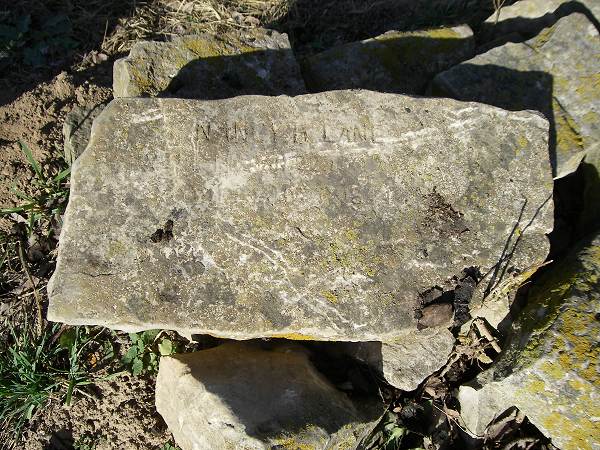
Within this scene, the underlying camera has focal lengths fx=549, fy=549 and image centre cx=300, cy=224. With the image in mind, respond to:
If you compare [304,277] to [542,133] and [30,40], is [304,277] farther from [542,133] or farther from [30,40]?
[30,40]

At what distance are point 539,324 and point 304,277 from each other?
1.18 metres

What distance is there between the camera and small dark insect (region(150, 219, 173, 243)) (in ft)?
8.35

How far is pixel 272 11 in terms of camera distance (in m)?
4.39

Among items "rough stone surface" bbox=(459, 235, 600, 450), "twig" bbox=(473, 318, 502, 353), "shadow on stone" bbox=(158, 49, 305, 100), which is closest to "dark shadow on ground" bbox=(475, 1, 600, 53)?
"shadow on stone" bbox=(158, 49, 305, 100)

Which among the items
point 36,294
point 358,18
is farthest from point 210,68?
point 36,294

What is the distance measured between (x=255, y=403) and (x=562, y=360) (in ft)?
4.73

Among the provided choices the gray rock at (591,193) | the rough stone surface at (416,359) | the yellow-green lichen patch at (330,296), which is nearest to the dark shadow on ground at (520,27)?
the gray rock at (591,193)

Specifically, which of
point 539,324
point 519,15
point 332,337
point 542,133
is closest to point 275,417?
point 332,337

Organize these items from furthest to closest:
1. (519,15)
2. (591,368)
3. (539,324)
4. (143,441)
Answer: (519,15) → (143,441) → (539,324) → (591,368)

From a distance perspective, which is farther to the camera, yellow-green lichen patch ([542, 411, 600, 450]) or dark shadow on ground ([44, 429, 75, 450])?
dark shadow on ground ([44, 429, 75, 450])

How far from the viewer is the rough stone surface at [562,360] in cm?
250

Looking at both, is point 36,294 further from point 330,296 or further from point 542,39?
point 542,39

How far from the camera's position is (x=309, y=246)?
2.59 meters

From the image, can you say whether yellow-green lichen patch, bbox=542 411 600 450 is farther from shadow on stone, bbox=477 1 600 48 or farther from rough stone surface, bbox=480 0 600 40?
rough stone surface, bbox=480 0 600 40
